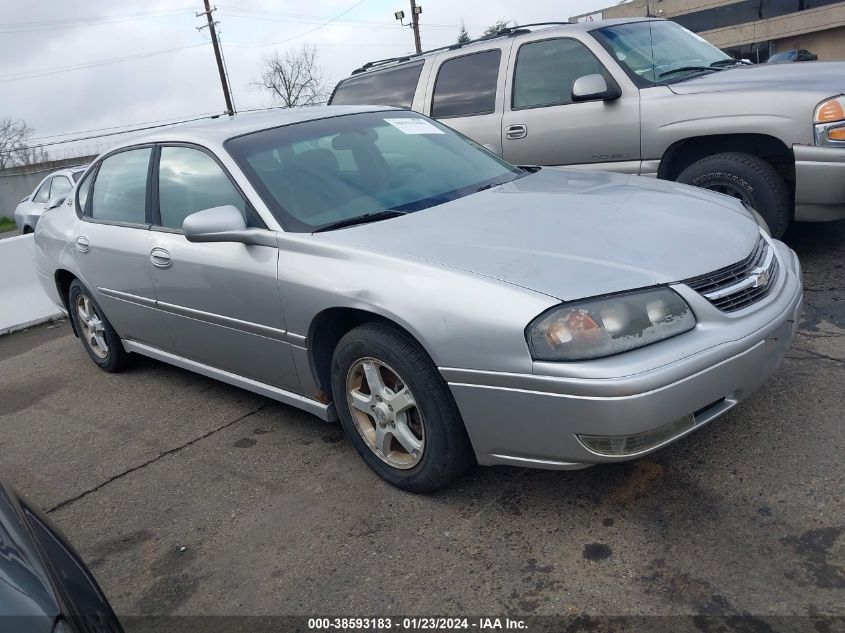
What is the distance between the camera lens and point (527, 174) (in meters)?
4.13

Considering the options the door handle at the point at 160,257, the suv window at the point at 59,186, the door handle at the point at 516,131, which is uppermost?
the door handle at the point at 516,131

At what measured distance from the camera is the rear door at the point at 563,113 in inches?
220

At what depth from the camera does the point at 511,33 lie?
640 cm

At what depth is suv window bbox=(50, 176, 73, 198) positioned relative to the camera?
11.6 metres

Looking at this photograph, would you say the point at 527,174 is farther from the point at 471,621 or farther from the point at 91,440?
the point at 91,440

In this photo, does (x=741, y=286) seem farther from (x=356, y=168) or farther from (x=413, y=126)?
(x=413, y=126)

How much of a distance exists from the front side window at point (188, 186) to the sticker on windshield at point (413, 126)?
1.01 m

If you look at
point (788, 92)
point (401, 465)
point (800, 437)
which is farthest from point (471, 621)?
point (788, 92)

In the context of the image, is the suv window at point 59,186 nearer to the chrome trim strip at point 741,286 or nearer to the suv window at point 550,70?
the suv window at point 550,70

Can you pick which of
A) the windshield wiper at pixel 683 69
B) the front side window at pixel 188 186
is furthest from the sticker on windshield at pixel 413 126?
the windshield wiper at pixel 683 69

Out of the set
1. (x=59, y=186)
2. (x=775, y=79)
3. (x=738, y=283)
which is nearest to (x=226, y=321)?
(x=738, y=283)

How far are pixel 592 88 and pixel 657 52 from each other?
84cm

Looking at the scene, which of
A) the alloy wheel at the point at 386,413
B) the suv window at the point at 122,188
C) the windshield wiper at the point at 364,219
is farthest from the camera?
the suv window at the point at 122,188

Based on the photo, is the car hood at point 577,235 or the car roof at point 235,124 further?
the car roof at point 235,124
